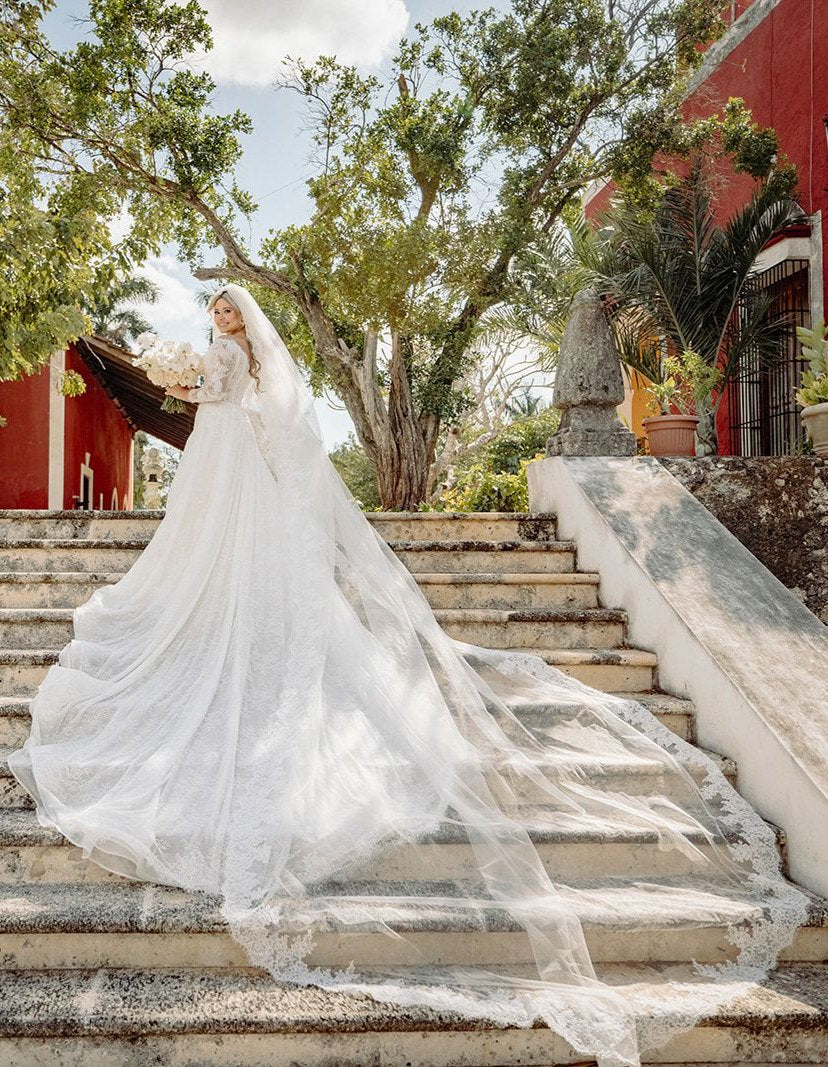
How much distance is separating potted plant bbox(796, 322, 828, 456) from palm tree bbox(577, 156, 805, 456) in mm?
2410

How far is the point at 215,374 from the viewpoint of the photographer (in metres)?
3.83

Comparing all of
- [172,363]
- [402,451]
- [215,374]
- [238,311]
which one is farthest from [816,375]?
[402,451]

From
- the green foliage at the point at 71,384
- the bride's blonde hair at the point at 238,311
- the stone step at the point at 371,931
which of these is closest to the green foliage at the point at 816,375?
the bride's blonde hair at the point at 238,311

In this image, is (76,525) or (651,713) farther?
(76,525)

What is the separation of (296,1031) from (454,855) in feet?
2.25

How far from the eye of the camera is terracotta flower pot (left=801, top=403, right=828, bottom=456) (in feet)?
15.7

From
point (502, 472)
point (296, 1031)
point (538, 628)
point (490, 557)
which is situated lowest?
point (296, 1031)

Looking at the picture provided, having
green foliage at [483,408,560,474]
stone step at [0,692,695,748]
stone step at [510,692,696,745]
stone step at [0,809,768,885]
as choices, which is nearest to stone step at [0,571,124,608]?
stone step at [0,692,695,748]

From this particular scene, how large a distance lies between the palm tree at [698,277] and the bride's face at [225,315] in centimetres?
508

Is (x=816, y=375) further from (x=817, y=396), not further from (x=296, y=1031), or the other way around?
(x=296, y=1031)

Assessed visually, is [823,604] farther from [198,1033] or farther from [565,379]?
[198,1033]

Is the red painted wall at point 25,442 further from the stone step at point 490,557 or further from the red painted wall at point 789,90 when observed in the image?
the red painted wall at point 789,90

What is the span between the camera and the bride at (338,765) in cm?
216

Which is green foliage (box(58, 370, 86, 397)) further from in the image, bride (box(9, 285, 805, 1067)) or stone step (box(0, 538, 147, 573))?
bride (box(9, 285, 805, 1067))
